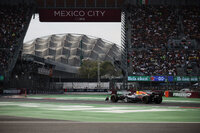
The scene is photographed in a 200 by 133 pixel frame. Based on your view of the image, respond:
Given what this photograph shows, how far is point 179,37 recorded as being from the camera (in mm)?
56156

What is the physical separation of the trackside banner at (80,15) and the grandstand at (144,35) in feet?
0.91

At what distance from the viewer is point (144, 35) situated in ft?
189

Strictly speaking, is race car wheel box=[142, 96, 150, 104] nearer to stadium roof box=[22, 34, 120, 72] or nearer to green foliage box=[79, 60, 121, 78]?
green foliage box=[79, 60, 121, 78]

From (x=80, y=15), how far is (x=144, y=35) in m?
13.6

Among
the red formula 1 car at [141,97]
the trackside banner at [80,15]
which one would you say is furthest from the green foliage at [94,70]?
the red formula 1 car at [141,97]

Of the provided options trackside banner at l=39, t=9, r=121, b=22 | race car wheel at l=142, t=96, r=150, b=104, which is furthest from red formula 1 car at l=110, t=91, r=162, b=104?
trackside banner at l=39, t=9, r=121, b=22

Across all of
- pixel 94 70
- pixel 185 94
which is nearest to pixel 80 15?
pixel 185 94

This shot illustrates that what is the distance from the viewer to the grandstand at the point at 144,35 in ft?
170

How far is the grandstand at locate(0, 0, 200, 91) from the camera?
51906 millimetres

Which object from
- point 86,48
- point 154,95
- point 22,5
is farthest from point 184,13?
point 86,48

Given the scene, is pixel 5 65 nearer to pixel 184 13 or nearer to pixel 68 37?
pixel 184 13

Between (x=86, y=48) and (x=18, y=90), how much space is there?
83.2 metres

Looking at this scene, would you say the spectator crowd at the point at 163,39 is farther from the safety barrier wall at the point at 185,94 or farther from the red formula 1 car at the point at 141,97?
the red formula 1 car at the point at 141,97

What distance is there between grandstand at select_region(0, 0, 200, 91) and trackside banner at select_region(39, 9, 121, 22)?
0.91 ft
